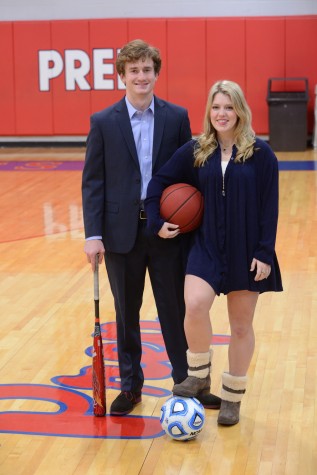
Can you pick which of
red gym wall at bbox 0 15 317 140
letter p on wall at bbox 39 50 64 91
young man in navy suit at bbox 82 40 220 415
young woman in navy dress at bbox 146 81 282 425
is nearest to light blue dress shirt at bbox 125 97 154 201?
young man in navy suit at bbox 82 40 220 415

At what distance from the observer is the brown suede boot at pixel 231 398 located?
4.48m

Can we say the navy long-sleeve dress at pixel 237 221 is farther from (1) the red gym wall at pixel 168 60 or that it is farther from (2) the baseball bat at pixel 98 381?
(1) the red gym wall at pixel 168 60

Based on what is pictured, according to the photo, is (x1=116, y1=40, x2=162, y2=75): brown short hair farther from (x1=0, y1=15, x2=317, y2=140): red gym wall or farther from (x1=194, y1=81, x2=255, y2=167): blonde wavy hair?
(x1=0, y1=15, x2=317, y2=140): red gym wall

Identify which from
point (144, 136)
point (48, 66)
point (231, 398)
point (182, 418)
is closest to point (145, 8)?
point (48, 66)

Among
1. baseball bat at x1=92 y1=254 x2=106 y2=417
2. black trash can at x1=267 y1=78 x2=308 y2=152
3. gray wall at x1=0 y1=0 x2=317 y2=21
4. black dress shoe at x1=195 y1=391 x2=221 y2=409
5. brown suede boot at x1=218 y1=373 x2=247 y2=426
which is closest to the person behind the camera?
brown suede boot at x1=218 y1=373 x2=247 y2=426

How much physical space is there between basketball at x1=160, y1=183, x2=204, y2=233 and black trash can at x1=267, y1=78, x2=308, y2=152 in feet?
34.8

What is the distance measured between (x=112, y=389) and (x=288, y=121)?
33.7 ft

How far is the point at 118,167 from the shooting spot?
4551mm

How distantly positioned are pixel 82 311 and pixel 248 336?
2281mm

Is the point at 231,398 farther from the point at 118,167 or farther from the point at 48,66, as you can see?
the point at 48,66

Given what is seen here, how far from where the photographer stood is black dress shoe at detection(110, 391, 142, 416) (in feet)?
15.3

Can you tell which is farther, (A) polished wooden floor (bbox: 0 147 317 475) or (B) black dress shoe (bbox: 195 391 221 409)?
(B) black dress shoe (bbox: 195 391 221 409)

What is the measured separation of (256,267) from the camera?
4.28 metres

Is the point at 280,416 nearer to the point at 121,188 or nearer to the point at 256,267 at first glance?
the point at 256,267
